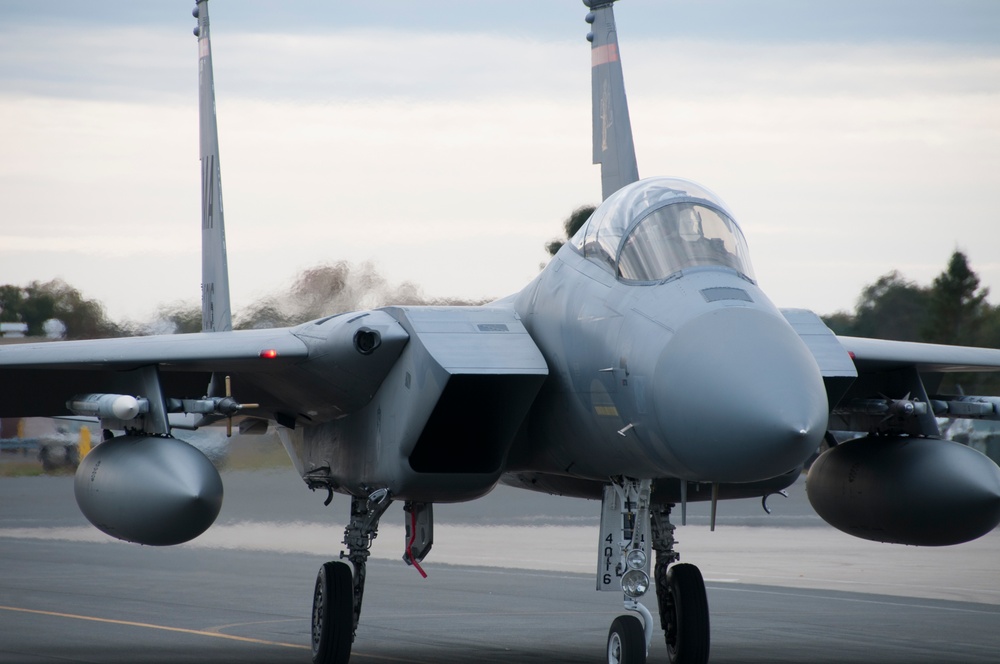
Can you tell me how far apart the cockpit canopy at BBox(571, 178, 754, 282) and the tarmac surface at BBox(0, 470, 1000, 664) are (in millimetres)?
4016

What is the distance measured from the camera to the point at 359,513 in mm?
9633

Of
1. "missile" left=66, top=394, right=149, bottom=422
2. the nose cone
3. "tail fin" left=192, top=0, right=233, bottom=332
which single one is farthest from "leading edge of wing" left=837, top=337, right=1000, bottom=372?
"tail fin" left=192, top=0, right=233, bottom=332

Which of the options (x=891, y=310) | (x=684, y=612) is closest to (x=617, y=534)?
(x=684, y=612)

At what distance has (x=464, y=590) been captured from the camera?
15203 millimetres

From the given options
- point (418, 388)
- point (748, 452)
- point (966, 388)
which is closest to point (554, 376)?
point (418, 388)

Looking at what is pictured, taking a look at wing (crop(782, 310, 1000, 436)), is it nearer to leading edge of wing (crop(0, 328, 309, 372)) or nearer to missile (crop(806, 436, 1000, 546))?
missile (crop(806, 436, 1000, 546))

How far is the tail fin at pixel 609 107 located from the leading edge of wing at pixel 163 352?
4080 mm

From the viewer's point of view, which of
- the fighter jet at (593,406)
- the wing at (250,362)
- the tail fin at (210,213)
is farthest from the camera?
the tail fin at (210,213)

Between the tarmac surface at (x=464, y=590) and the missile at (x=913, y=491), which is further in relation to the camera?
the tarmac surface at (x=464, y=590)

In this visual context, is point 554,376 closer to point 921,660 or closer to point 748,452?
point 748,452

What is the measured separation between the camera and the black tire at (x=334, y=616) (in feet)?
30.8

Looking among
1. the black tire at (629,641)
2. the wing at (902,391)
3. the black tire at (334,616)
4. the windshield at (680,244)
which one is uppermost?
the windshield at (680,244)

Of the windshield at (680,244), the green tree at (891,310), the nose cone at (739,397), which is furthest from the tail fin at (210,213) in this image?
the green tree at (891,310)

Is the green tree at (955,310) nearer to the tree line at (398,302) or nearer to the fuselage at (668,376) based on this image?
the tree line at (398,302)
